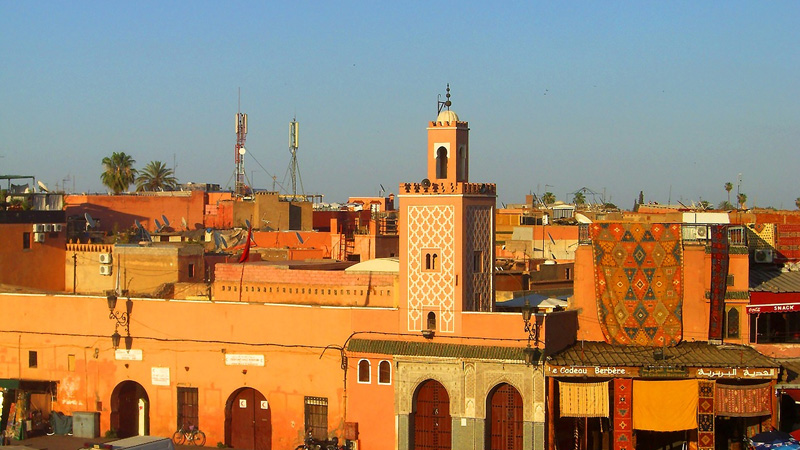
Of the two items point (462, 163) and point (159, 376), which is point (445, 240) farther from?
point (159, 376)

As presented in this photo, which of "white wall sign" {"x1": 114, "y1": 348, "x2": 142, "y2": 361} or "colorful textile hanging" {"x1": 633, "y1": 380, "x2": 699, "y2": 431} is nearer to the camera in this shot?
"colorful textile hanging" {"x1": 633, "y1": 380, "x2": 699, "y2": 431}

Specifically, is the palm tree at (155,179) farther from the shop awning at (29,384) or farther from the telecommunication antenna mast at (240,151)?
the shop awning at (29,384)

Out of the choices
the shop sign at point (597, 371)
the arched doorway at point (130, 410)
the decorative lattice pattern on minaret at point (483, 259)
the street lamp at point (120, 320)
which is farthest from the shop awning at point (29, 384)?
the shop sign at point (597, 371)

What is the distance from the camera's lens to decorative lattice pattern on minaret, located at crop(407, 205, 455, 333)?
2525 cm

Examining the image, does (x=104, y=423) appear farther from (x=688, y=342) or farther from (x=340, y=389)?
(x=688, y=342)

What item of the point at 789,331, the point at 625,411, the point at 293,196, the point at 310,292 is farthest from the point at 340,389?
the point at 293,196

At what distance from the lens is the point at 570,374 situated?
24.1m

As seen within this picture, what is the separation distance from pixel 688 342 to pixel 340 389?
26.4ft

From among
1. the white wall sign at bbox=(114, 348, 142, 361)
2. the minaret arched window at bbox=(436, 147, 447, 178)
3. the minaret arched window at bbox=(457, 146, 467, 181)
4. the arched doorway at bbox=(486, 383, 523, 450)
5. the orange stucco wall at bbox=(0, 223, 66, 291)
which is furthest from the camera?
the orange stucco wall at bbox=(0, 223, 66, 291)

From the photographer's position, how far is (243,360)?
27.0 m

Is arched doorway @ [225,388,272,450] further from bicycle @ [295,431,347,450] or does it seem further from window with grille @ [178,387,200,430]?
bicycle @ [295,431,347,450]

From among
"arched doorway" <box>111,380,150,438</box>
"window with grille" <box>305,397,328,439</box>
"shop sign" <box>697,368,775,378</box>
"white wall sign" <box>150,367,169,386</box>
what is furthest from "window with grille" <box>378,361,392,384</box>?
"shop sign" <box>697,368,775,378</box>

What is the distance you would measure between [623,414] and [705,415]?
1.76 metres

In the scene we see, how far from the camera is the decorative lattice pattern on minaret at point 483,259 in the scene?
83.5 feet
